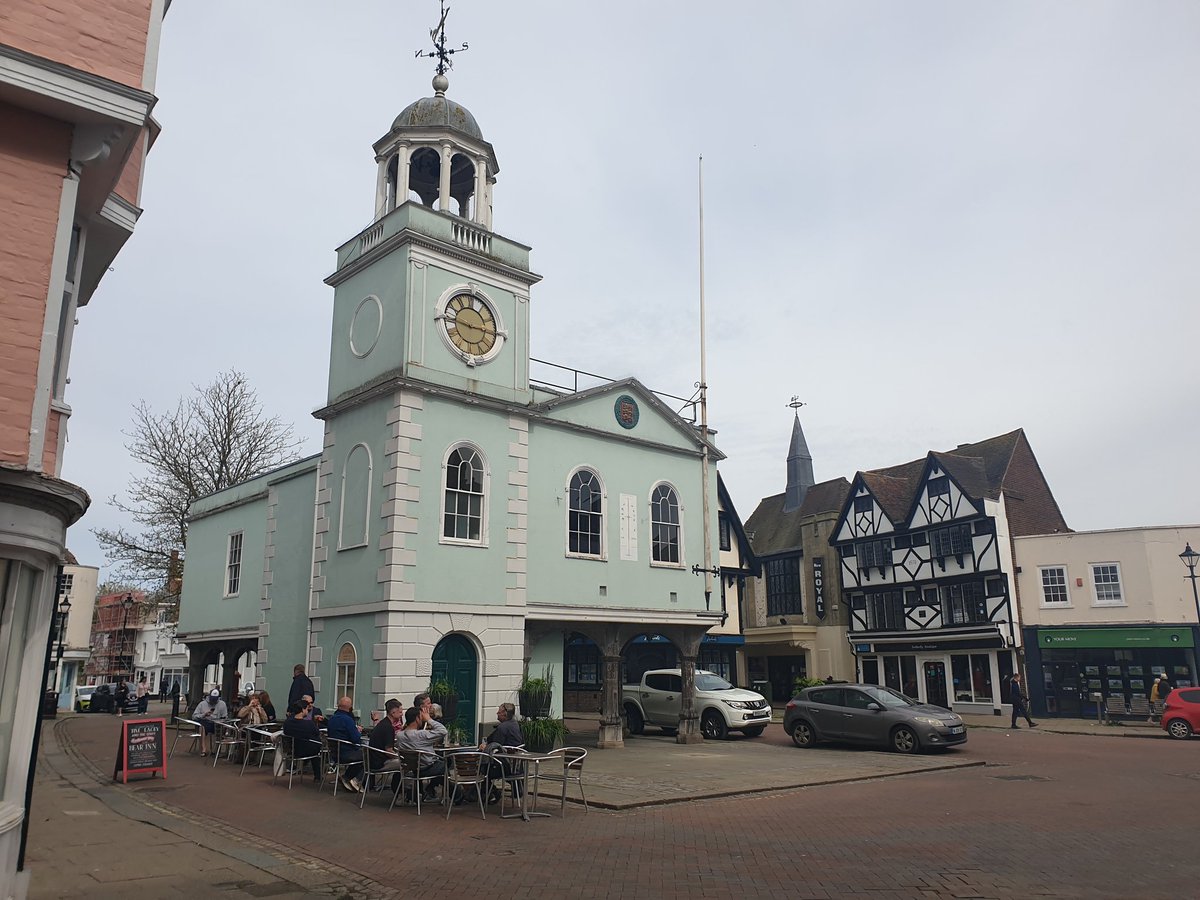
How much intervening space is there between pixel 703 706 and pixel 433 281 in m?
12.6

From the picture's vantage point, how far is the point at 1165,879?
795 centimetres

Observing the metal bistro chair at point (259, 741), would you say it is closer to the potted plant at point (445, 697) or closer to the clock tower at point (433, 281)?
the potted plant at point (445, 697)

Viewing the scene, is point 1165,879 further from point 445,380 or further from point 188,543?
point 188,543

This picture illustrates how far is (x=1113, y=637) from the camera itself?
31750mm

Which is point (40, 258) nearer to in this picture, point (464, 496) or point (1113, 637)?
Answer: point (464, 496)

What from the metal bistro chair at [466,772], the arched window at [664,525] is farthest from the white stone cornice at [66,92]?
the arched window at [664,525]

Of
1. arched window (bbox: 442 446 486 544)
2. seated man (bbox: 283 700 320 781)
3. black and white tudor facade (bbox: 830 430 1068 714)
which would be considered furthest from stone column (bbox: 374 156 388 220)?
black and white tudor facade (bbox: 830 430 1068 714)

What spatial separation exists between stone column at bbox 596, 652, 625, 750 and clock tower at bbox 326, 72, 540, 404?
6683mm

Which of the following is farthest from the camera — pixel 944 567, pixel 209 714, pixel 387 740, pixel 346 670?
pixel 944 567

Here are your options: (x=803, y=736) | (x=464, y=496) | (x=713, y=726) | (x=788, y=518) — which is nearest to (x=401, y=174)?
(x=464, y=496)

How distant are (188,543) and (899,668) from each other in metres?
27.9

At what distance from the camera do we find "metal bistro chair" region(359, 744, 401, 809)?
12.1 metres

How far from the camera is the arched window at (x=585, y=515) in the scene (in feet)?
67.8

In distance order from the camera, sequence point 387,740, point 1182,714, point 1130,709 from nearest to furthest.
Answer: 1. point 387,740
2. point 1182,714
3. point 1130,709
